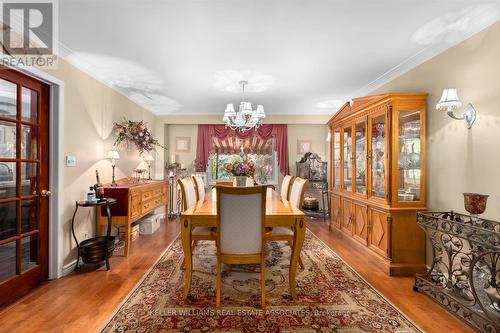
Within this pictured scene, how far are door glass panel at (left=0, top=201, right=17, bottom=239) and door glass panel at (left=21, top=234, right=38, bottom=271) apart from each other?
0.62ft

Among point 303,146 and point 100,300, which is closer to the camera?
point 100,300

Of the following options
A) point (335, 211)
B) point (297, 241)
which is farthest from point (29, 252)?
point (335, 211)

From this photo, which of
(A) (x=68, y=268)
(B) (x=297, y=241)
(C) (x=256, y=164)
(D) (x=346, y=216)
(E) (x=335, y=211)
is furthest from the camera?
(C) (x=256, y=164)

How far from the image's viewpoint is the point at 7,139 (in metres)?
2.17

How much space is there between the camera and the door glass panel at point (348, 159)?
150 inches

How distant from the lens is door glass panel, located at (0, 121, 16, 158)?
2119mm

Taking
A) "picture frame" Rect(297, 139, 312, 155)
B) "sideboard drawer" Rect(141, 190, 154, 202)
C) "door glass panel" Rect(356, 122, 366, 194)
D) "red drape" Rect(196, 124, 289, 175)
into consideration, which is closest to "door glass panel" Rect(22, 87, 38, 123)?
"sideboard drawer" Rect(141, 190, 154, 202)

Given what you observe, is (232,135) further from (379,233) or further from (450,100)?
(450,100)

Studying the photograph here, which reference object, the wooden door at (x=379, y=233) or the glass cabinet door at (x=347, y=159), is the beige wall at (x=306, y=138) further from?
the wooden door at (x=379, y=233)

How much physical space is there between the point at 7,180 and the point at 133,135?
1995mm

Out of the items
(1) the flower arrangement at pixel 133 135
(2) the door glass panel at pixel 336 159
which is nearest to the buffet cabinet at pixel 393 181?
(2) the door glass panel at pixel 336 159

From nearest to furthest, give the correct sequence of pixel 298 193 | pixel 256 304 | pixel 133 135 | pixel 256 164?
pixel 256 304, pixel 298 193, pixel 133 135, pixel 256 164

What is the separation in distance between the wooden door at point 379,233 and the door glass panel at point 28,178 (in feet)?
12.7

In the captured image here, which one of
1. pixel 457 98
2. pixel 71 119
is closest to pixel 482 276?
pixel 457 98
